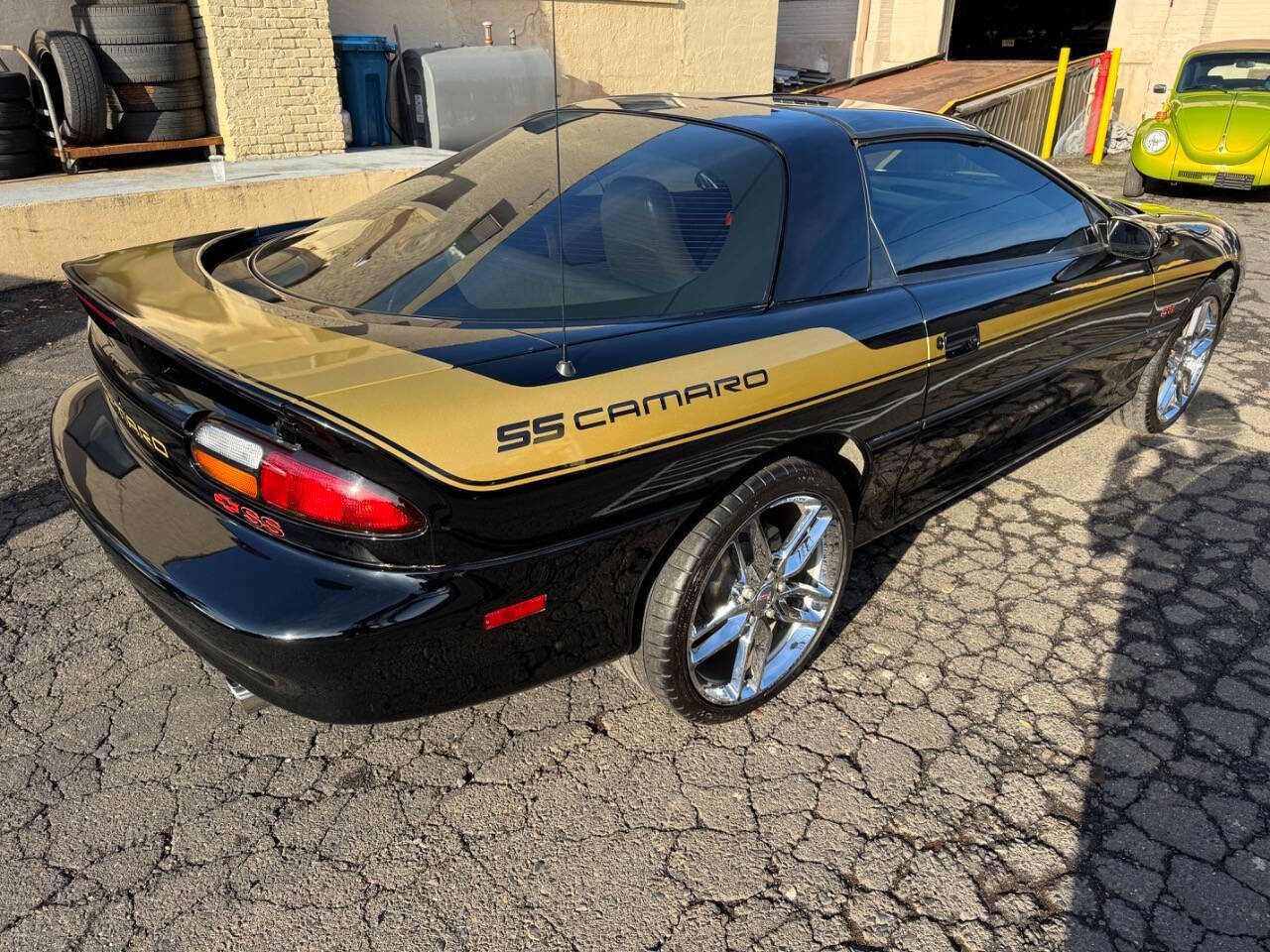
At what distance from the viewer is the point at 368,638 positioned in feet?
6.00

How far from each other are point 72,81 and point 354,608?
23.7 feet

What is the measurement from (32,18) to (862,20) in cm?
1582

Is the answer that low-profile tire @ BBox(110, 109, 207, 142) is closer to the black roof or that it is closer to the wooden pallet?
the wooden pallet

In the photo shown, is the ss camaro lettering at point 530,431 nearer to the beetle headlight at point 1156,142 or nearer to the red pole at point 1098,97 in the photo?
the beetle headlight at point 1156,142

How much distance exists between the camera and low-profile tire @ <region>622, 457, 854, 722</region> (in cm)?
225

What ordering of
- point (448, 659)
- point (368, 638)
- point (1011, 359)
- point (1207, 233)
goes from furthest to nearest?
1. point (1207, 233)
2. point (1011, 359)
3. point (448, 659)
4. point (368, 638)

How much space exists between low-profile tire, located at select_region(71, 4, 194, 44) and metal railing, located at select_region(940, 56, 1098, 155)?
7.95 meters

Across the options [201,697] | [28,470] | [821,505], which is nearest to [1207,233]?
[821,505]

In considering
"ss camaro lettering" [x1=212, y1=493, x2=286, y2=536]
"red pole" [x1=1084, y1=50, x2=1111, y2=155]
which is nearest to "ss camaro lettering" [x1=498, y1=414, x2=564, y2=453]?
"ss camaro lettering" [x1=212, y1=493, x2=286, y2=536]

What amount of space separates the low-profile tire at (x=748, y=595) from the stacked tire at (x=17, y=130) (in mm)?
7405

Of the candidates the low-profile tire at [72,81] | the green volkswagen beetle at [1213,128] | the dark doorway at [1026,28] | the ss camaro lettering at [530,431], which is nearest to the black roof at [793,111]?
the ss camaro lettering at [530,431]

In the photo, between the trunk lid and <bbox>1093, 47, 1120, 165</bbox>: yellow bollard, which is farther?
<bbox>1093, 47, 1120, 165</bbox>: yellow bollard

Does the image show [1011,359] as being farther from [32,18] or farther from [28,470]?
[32,18]

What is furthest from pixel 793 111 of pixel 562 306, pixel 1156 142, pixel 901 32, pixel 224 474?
pixel 901 32
